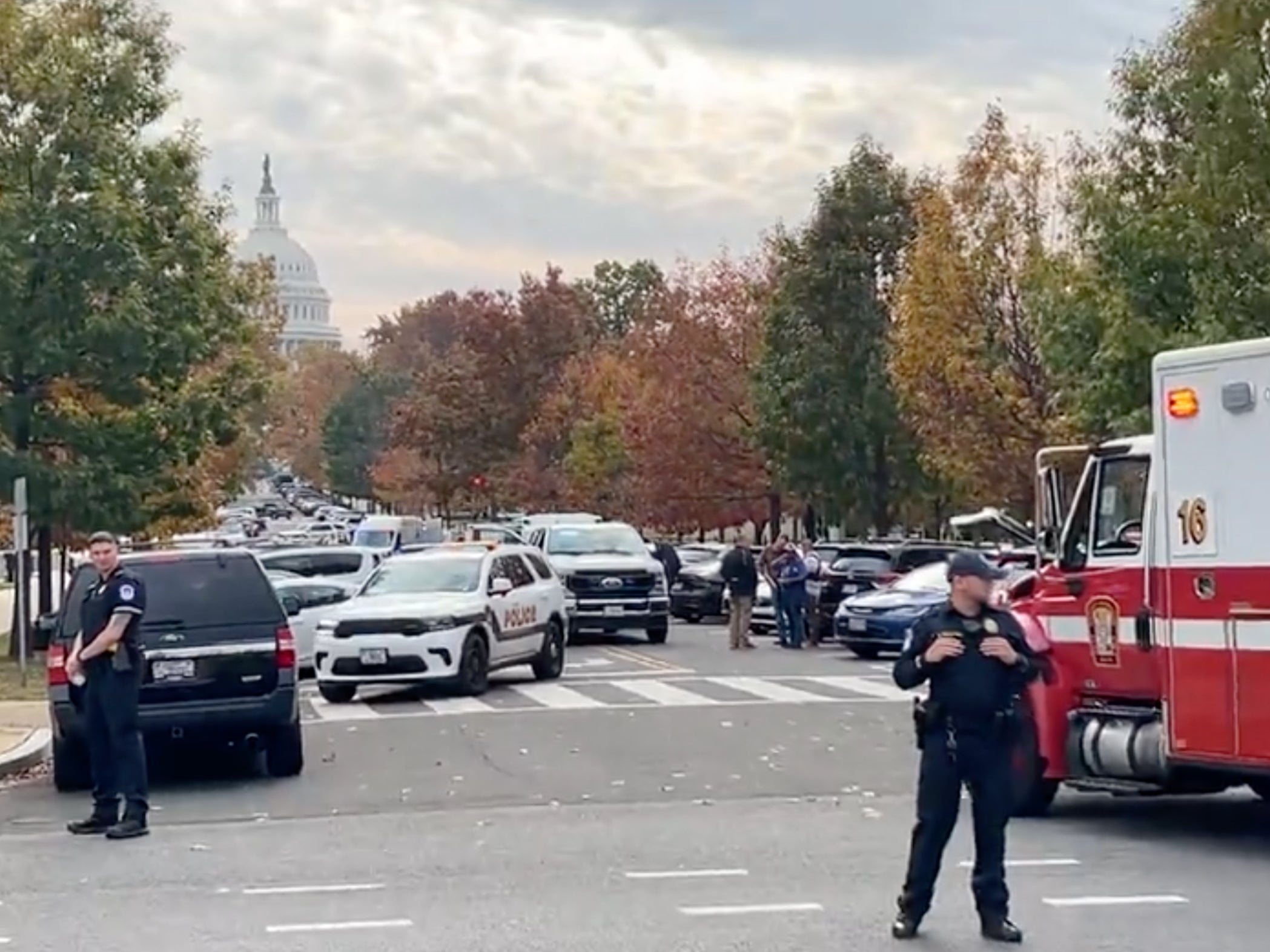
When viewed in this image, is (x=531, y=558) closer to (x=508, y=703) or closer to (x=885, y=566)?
(x=508, y=703)

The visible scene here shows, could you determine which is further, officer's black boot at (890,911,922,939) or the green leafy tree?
the green leafy tree

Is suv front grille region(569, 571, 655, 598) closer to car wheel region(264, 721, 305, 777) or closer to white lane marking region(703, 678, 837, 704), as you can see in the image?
white lane marking region(703, 678, 837, 704)

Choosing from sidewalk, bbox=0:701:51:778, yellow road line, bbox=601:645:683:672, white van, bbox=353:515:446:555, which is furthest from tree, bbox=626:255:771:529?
sidewalk, bbox=0:701:51:778

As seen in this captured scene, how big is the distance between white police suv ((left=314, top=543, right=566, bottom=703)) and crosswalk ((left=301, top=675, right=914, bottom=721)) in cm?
29

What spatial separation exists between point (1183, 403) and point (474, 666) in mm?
12884

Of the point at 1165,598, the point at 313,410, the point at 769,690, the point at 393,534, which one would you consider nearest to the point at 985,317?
the point at 393,534

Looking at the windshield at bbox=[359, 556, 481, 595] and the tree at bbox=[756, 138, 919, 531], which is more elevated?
the tree at bbox=[756, 138, 919, 531]

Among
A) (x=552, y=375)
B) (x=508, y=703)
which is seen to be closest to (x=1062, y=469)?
(x=508, y=703)

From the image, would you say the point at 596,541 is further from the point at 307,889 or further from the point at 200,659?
the point at 307,889

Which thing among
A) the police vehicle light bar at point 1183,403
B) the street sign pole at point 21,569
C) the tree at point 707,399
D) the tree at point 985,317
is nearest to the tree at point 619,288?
the tree at point 707,399

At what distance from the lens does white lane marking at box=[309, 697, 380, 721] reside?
22.2 metres

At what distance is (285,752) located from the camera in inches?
678

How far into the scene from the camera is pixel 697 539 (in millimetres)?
73750

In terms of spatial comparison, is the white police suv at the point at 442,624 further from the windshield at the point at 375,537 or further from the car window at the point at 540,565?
the windshield at the point at 375,537
